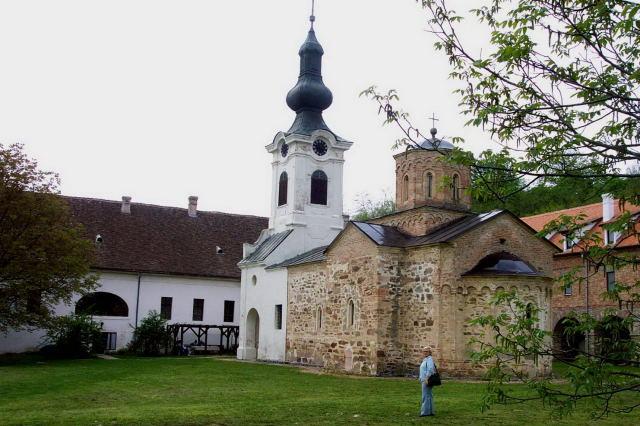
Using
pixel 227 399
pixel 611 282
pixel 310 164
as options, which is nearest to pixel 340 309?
pixel 227 399

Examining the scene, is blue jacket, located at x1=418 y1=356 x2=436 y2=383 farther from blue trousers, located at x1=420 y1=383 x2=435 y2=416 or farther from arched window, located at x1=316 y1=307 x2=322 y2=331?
arched window, located at x1=316 y1=307 x2=322 y2=331

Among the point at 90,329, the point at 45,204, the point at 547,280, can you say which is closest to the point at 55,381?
the point at 45,204

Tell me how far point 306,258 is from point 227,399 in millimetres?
15516

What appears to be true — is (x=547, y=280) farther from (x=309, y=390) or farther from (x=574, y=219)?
(x=574, y=219)

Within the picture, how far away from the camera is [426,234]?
81.8ft

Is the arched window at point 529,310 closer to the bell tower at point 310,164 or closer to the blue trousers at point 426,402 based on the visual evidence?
the blue trousers at point 426,402

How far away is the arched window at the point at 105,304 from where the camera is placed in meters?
36.5

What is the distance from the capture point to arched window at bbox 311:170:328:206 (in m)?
36.0

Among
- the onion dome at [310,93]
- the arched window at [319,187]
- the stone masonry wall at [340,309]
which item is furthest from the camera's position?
the onion dome at [310,93]

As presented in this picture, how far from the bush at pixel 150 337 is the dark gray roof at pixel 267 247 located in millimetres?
5307

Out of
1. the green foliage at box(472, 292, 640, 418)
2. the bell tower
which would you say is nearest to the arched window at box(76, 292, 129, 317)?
the bell tower

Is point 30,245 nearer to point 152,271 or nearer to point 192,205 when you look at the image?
Answer: point 152,271

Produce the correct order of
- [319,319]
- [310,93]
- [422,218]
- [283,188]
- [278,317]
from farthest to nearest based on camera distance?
[283,188] → [310,93] → [278,317] → [319,319] → [422,218]

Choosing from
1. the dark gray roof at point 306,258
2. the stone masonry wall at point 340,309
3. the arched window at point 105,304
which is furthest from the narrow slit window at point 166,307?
the stone masonry wall at point 340,309
